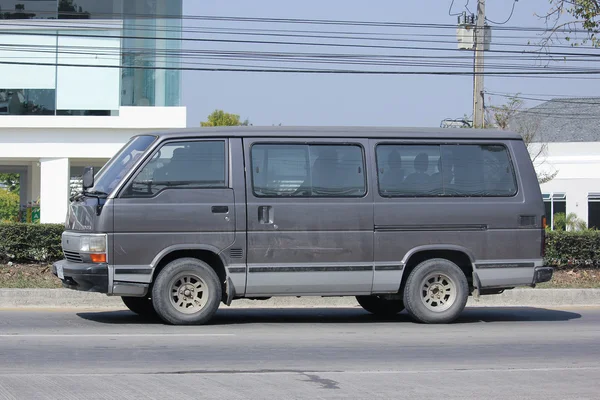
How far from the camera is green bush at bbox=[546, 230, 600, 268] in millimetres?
16594

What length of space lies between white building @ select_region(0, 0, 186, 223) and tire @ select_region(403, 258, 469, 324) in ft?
52.1

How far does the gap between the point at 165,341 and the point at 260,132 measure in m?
2.93

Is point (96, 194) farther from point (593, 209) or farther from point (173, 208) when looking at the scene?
point (593, 209)

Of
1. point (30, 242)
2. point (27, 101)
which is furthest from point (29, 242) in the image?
point (27, 101)

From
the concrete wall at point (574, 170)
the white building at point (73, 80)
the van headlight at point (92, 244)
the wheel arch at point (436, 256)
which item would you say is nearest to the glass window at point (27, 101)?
the white building at point (73, 80)

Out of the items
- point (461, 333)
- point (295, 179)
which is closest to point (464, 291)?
point (461, 333)

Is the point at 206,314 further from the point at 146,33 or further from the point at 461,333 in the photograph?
the point at 146,33

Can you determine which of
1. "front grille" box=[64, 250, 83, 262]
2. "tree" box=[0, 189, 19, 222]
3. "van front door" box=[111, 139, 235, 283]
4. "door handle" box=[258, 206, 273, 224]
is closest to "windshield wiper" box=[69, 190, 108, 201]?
"van front door" box=[111, 139, 235, 283]

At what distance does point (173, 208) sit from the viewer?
34.9 feet

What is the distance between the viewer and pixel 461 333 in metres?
10.8

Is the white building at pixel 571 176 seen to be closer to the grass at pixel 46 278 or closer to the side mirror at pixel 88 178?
the grass at pixel 46 278

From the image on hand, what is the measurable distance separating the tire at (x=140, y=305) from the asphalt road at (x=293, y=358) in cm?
20

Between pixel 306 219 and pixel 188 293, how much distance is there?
170cm

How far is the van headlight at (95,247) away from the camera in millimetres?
10469
